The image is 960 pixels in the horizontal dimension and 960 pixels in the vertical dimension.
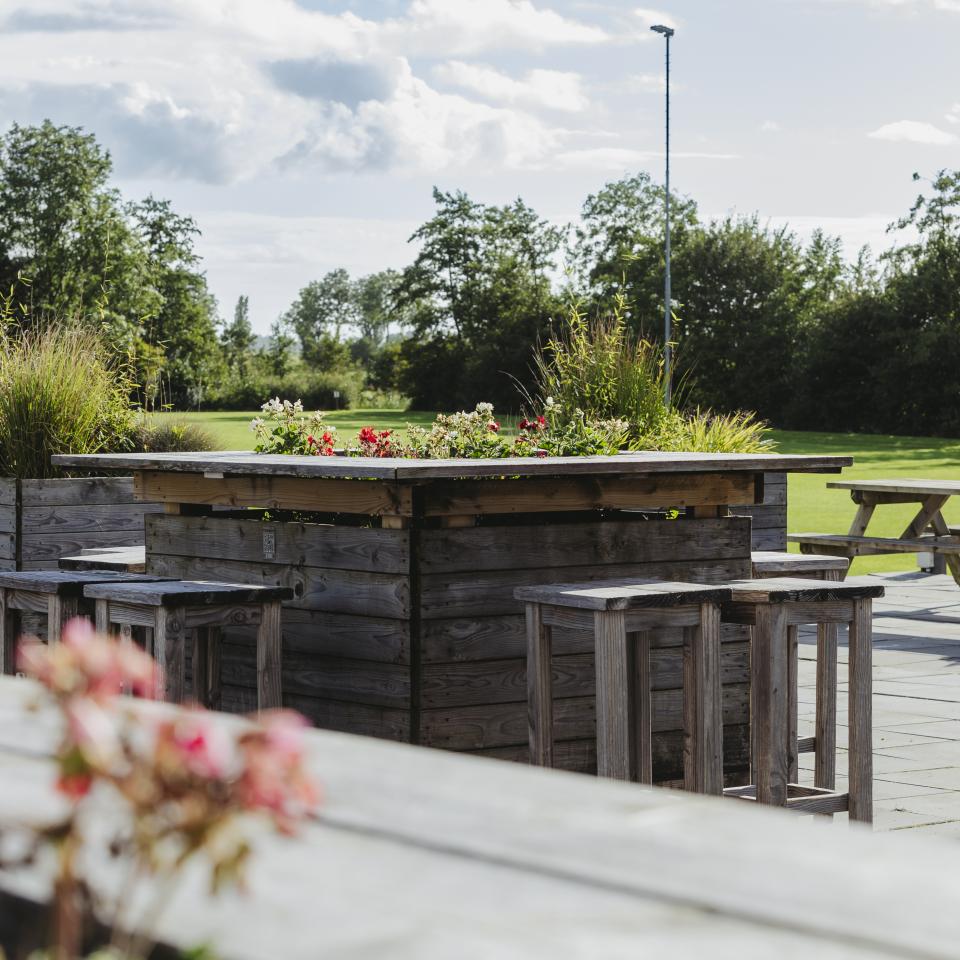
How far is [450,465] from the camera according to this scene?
4.22m

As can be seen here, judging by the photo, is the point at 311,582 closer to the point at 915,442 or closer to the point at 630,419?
the point at 630,419

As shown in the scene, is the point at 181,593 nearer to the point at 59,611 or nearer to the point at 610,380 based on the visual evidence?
the point at 59,611

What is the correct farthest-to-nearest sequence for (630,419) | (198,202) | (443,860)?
(198,202), (630,419), (443,860)

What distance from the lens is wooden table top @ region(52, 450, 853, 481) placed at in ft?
13.7

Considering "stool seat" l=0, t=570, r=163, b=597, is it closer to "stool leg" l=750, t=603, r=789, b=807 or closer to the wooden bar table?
A: the wooden bar table

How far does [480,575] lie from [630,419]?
4309mm

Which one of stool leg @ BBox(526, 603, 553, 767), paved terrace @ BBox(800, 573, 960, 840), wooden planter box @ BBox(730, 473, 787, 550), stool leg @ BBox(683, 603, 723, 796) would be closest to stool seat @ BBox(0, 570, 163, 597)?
stool leg @ BBox(526, 603, 553, 767)

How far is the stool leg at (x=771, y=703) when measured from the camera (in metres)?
4.29

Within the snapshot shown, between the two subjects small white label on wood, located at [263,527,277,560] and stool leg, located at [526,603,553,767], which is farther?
small white label on wood, located at [263,527,277,560]

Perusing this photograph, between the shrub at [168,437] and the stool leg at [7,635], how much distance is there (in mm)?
3907

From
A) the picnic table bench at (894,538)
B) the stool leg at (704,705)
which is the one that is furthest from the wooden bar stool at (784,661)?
the picnic table bench at (894,538)

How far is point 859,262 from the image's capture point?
4447 centimetres

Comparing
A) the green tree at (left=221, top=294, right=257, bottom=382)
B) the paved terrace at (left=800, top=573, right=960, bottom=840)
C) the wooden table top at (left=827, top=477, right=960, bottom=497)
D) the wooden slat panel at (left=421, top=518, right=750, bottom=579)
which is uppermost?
the green tree at (left=221, top=294, right=257, bottom=382)

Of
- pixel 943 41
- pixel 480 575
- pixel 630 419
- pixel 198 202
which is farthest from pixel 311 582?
pixel 198 202
